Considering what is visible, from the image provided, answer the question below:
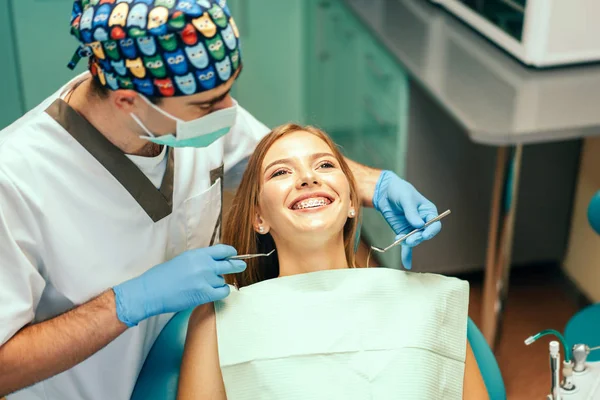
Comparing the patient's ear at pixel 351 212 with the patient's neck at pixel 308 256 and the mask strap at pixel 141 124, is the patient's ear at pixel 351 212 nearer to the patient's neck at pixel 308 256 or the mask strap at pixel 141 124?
the patient's neck at pixel 308 256

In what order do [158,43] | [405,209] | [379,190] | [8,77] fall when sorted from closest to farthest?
[158,43]
[405,209]
[379,190]
[8,77]

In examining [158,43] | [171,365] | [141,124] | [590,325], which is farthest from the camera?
[590,325]

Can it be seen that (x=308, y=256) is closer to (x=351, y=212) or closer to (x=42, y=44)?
(x=351, y=212)

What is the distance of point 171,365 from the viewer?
1.47 m

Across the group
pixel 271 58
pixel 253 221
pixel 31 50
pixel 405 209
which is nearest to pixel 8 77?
pixel 31 50

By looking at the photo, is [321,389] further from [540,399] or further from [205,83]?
[540,399]

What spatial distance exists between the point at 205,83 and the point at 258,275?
523mm

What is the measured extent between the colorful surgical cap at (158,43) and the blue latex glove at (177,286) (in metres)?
0.30

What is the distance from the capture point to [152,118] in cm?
133

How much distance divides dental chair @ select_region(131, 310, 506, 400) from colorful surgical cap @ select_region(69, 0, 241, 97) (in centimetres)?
49

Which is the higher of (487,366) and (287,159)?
(287,159)

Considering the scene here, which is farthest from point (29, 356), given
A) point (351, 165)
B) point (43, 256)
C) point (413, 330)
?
point (351, 165)

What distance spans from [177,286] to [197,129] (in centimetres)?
28

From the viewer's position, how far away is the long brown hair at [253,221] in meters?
1.61
